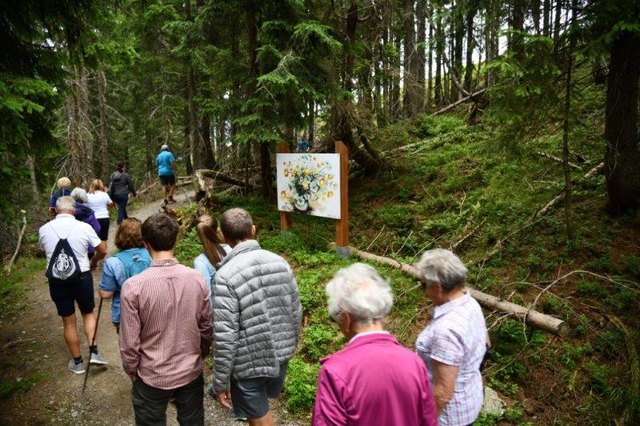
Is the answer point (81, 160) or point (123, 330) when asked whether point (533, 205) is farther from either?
point (81, 160)

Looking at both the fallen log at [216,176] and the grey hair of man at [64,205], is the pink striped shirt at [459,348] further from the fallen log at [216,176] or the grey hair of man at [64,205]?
the fallen log at [216,176]

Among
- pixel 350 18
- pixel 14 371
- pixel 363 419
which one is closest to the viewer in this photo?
pixel 363 419

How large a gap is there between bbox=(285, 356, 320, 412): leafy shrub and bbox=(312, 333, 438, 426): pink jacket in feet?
10.1

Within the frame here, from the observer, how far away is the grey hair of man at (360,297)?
2062mm

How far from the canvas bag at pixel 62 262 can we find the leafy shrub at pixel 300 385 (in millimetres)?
2885

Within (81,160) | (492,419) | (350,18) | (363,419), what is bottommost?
(492,419)

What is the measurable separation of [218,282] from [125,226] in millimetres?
1916

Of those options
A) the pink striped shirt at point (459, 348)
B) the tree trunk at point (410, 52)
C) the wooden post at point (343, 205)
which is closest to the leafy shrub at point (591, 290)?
the wooden post at point (343, 205)

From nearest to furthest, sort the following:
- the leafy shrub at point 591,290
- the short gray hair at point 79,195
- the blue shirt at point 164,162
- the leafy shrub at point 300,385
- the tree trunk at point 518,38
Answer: the leafy shrub at point 300,385 → the leafy shrub at point 591,290 → the tree trunk at point 518,38 → the short gray hair at point 79,195 → the blue shirt at point 164,162

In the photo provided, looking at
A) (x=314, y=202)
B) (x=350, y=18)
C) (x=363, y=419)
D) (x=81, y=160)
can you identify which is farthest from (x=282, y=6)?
(x=81, y=160)

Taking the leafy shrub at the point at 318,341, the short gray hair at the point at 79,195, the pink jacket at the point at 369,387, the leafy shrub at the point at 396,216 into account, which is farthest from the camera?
the leafy shrub at the point at 396,216

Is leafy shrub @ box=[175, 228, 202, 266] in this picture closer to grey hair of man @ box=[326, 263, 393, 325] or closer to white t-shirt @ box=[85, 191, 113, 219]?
white t-shirt @ box=[85, 191, 113, 219]

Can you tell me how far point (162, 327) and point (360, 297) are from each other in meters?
1.67

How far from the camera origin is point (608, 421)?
14.3 ft
